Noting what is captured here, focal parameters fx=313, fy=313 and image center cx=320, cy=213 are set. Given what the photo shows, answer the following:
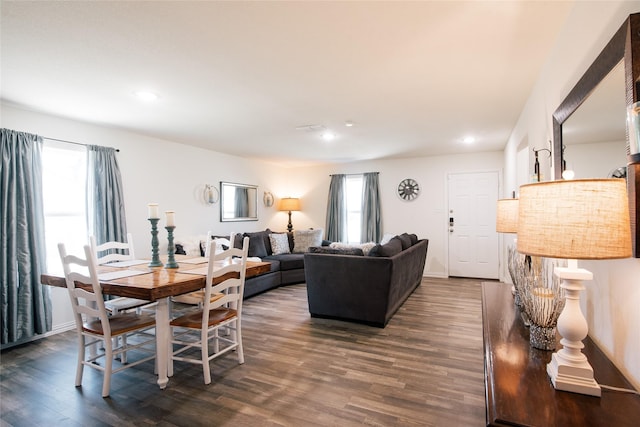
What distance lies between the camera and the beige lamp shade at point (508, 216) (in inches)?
78.0

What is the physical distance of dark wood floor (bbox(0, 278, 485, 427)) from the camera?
6.48 ft

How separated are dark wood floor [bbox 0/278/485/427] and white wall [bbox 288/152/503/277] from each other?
2.80m

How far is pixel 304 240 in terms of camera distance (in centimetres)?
639

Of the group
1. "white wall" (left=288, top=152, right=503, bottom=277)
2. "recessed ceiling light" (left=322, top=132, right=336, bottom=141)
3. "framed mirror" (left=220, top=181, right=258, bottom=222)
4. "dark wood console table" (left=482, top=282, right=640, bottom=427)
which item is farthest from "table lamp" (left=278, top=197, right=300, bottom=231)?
"dark wood console table" (left=482, top=282, right=640, bottom=427)

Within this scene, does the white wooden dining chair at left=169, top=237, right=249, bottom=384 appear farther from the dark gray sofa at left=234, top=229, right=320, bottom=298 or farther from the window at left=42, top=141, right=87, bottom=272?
the dark gray sofa at left=234, top=229, right=320, bottom=298

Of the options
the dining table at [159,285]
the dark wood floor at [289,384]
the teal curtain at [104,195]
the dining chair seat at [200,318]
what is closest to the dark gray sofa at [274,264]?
the dark wood floor at [289,384]

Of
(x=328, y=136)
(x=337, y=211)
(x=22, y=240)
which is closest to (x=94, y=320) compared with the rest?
(x=22, y=240)

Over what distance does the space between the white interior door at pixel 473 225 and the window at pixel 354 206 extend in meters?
1.83

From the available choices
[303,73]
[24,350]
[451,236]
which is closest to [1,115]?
[24,350]

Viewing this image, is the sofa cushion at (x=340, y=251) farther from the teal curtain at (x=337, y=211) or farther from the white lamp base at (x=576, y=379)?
the teal curtain at (x=337, y=211)

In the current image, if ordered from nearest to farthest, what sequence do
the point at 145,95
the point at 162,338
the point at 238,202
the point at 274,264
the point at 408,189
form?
the point at 162,338
the point at 145,95
the point at 274,264
the point at 238,202
the point at 408,189

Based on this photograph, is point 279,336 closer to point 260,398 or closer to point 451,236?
point 260,398

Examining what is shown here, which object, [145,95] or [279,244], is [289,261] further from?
[145,95]

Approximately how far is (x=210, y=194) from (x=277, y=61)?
355cm
